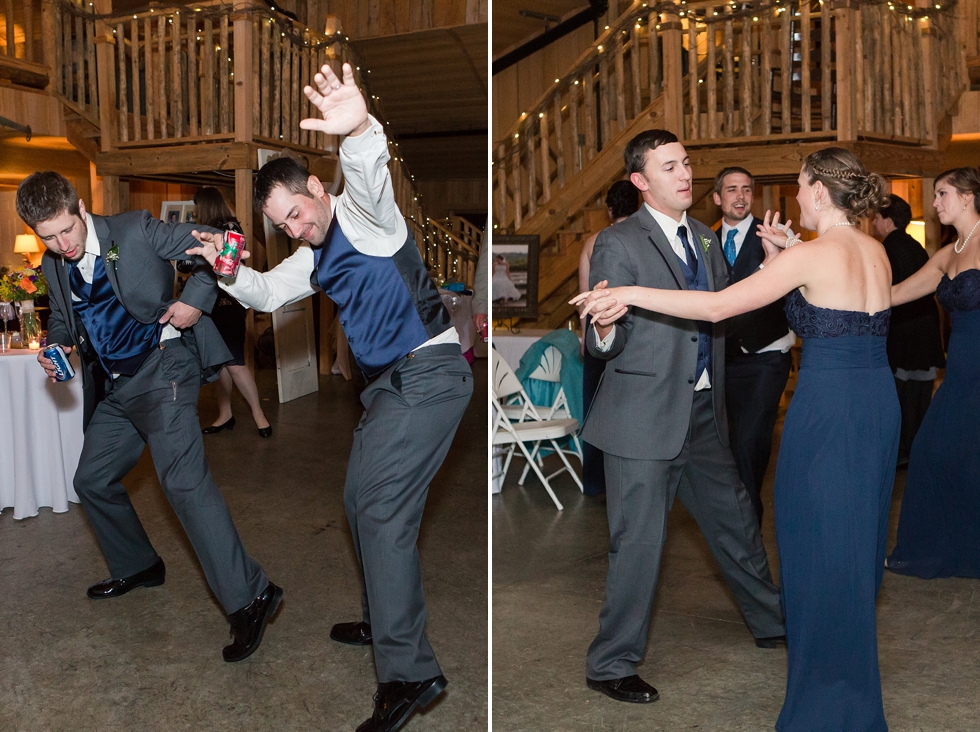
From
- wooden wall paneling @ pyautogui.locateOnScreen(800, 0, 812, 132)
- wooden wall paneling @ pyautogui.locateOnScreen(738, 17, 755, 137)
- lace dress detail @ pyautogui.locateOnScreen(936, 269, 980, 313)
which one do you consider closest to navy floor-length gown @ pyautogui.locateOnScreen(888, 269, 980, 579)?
lace dress detail @ pyautogui.locateOnScreen(936, 269, 980, 313)

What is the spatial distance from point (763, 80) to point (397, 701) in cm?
603

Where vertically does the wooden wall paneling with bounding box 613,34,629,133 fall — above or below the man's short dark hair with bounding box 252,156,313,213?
above

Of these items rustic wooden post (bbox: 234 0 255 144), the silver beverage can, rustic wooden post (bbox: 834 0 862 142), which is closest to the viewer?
the silver beverage can

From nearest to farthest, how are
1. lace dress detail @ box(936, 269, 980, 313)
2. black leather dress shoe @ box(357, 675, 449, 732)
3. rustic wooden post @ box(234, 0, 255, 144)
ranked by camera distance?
1. black leather dress shoe @ box(357, 675, 449, 732)
2. lace dress detail @ box(936, 269, 980, 313)
3. rustic wooden post @ box(234, 0, 255, 144)

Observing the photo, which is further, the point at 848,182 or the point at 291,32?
the point at 291,32

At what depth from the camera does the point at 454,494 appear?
17.7 feet

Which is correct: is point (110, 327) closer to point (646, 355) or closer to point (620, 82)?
point (646, 355)

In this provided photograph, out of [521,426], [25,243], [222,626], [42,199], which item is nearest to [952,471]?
[521,426]

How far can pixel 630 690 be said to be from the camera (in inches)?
110

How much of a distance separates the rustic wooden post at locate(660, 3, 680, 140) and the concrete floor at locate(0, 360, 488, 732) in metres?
3.57

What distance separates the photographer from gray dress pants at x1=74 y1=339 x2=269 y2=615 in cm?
309

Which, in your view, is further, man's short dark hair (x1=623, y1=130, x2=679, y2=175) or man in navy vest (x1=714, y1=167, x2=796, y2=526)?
man in navy vest (x1=714, y1=167, x2=796, y2=526)

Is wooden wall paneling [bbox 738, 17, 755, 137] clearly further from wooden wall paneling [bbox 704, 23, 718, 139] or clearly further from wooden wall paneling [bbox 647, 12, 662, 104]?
wooden wall paneling [bbox 647, 12, 662, 104]

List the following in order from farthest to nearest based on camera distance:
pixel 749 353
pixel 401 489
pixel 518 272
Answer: pixel 518 272, pixel 749 353, pixel 401 489
